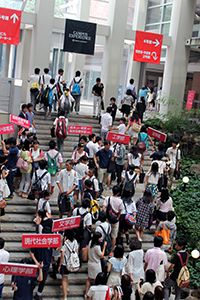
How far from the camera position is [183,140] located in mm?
15844

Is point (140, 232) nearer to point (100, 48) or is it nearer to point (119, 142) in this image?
point (119, 142)

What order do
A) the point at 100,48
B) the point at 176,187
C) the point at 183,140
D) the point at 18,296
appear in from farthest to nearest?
1. the point at 100,48
2. the point at 183,140
3. the point at 176,187
4. the point at 18,296

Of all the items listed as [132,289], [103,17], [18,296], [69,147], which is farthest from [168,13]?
[18,296]

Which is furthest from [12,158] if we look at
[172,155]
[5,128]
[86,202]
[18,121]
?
[172,155]

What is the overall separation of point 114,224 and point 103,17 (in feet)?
50.6

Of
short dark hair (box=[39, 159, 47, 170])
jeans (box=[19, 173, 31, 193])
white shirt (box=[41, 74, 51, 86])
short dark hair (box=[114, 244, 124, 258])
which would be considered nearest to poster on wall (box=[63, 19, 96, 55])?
white shirt (box=[41, 74, 51, 86])

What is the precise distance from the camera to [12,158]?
9.55 meters

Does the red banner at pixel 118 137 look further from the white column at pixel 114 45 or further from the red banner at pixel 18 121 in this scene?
the white column at pixel 114 45

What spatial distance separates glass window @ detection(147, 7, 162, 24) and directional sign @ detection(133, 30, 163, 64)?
13.5 ft

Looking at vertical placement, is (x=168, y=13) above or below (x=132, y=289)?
above

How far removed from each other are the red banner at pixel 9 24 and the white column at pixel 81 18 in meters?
5.71

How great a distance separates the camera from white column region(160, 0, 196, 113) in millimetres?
18031

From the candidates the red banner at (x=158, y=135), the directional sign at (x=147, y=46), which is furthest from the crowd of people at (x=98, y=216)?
the directional sign at (x=147, y=46)

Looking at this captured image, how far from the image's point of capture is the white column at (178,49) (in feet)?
59.2
